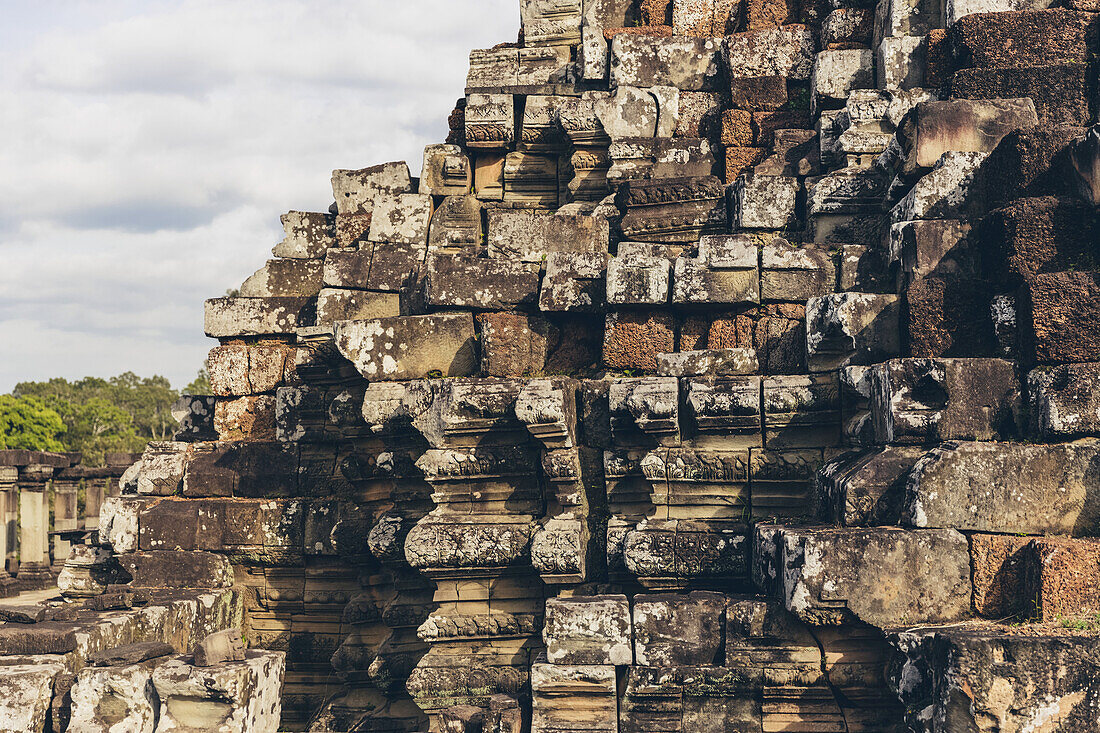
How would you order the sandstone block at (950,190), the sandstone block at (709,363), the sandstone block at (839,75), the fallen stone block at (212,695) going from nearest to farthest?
the fallen stone block at (212,695)
the sandstone block at (950,190)
the sandstone block at (709,363)
the sandstone block at (839,75)

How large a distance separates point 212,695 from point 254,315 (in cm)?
505

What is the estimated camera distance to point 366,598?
31.7 feet

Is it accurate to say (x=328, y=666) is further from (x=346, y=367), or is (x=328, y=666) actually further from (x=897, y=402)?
(x=897, y=402)

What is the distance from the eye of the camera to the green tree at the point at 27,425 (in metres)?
35.4

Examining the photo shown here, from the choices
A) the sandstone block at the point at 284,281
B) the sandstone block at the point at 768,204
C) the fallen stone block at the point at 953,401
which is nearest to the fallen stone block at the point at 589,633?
the fallen stone block at the point at 953,401

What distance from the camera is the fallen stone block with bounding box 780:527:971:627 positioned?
5922 millimetres

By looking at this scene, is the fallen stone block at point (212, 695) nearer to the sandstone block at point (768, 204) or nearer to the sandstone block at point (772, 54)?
the sandstone block at point (768, 204)

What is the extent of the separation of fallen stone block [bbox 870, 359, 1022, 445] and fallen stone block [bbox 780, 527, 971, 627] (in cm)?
72

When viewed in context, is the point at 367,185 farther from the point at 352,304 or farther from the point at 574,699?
the point at 574,699

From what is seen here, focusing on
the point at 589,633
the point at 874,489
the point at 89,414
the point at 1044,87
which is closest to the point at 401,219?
the point at 589,633

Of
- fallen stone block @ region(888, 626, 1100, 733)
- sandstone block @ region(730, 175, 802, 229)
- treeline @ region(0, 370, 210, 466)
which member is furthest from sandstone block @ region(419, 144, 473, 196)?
treeline @ region(0, 370, 210, 466)

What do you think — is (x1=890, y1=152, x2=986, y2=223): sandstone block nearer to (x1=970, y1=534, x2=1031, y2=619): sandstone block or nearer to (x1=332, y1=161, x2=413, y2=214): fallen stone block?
(x1=970, y1=534, x2=1031, y2=619): sandstone block

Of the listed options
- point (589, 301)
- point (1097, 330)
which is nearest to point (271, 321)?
point (589, 301)

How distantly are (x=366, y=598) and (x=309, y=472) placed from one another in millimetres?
1494
